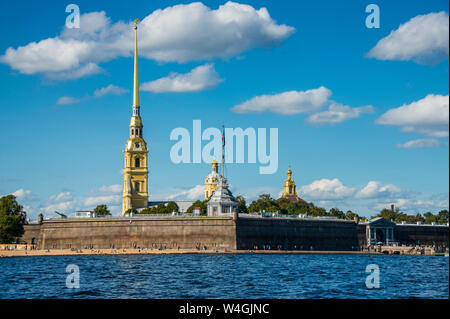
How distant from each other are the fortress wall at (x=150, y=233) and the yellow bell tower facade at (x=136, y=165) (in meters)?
44.4

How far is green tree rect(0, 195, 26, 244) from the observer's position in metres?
103

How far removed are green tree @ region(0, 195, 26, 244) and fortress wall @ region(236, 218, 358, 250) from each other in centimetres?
3480

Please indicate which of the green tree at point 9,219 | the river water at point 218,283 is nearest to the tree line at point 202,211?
the green tree at point 9,219

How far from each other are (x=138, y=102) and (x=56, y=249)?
5363cm

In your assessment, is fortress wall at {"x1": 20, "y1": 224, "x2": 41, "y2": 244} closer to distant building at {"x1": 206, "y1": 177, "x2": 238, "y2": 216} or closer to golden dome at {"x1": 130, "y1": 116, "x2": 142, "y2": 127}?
distant building at {"x1": 206, "y1": 177, "x2": 238, "y2": 216}

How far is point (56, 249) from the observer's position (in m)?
104

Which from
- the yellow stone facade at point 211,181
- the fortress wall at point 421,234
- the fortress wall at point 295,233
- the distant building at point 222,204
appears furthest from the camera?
the yellow stone facade at point 211,181

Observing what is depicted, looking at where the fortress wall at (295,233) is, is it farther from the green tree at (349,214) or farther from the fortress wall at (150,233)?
the green tree at (349,214)

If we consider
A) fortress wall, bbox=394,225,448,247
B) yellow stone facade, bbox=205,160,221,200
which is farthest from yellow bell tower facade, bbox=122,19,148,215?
fortress wall, bbox=394,225,448,247

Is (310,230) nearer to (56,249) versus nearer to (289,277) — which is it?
(56,249)

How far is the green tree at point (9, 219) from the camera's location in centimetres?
10288

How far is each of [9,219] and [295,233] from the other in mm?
44154

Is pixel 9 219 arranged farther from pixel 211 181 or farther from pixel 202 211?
pixel 211 181
